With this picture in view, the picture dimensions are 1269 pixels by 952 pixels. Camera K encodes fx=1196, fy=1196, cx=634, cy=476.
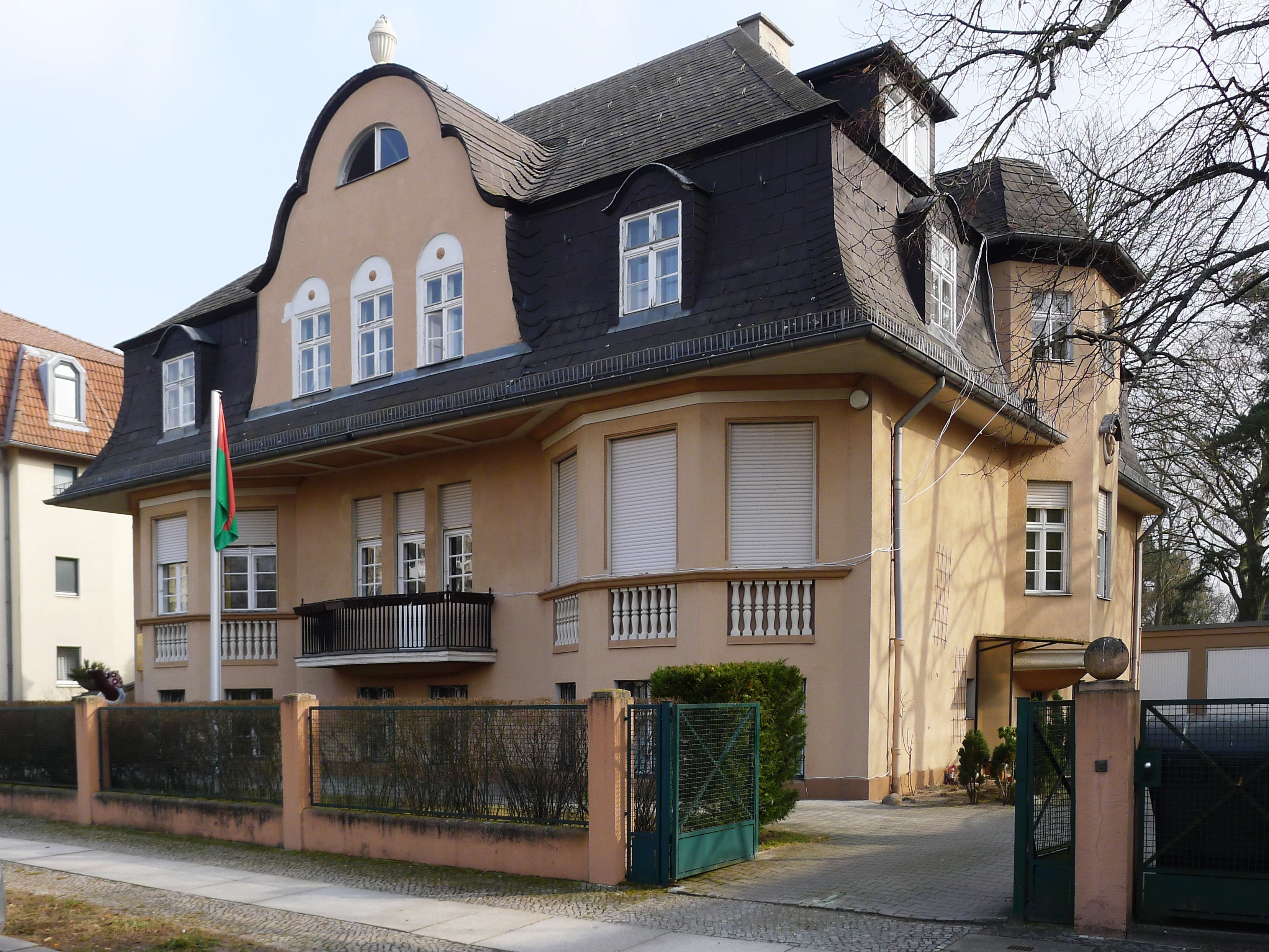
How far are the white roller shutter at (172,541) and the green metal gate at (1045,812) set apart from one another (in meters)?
18.9

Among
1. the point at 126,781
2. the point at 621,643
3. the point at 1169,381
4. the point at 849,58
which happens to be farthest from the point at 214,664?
the point at 1169,381

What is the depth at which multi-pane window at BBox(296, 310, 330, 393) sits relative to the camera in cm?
2200

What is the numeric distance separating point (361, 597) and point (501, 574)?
7.92 ft

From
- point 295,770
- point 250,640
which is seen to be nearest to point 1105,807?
point 295,770

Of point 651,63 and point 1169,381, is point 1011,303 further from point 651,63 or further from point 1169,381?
point 651,63

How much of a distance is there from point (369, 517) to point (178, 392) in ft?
19.7

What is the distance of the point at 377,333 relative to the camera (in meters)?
21.1

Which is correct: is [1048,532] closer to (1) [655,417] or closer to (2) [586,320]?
(1) [655,417]

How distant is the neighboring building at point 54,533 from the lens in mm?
35406

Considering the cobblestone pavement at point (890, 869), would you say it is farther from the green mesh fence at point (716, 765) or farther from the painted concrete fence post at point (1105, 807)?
the painted concrete fence post at point (1105, 807)

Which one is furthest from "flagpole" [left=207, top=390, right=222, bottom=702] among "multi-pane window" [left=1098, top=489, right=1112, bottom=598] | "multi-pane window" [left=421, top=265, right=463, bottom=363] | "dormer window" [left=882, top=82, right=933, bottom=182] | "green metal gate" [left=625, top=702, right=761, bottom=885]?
"multi-pane window" [left=1098, top=489, right=1112, bottom=598]

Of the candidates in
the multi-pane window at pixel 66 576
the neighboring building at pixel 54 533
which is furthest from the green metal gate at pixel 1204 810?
the multi-pane window at pixel 66 576

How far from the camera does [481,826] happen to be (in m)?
11.3

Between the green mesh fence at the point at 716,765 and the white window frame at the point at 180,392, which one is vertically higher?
the white window frame at the point at 180,392
